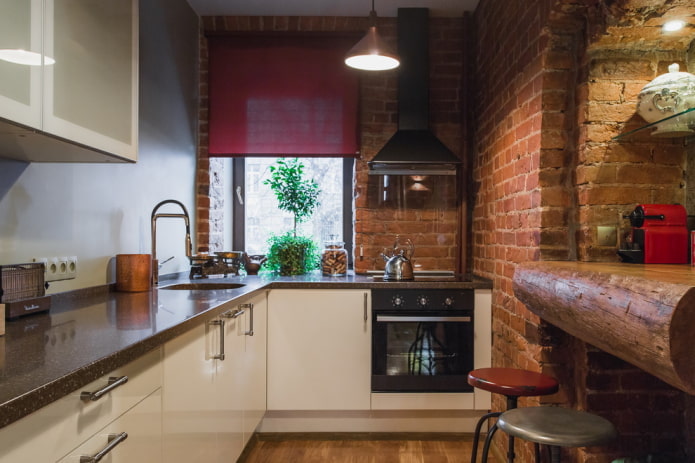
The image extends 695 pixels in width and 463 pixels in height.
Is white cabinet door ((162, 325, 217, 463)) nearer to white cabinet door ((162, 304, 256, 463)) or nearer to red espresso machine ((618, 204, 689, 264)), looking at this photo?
white cabinet door ((162, 304, 256, 463))

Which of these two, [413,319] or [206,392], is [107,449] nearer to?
[206,392]

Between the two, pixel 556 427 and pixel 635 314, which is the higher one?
pixel 635 314

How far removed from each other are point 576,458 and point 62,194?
2.30 m

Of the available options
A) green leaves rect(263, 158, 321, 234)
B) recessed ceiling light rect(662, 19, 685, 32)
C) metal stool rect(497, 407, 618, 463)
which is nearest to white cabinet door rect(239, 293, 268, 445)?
green leaves rect(263, 158, 321, 234)

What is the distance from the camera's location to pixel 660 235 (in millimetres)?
2008

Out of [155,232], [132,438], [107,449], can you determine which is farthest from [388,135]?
[107,449]

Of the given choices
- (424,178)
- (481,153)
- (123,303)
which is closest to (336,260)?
(424,178)

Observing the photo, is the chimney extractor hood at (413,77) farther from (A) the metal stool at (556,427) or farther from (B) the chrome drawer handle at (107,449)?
(B) the chrome drawer handle at (107,449)

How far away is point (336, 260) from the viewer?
3.55 meters

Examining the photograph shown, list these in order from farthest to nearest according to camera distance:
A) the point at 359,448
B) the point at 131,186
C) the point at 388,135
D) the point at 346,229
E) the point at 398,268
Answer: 1. the point at 346,229
2. the point at 388,135
3. the point at 398,268
4. the point at 359,448
5. the point at 131,186

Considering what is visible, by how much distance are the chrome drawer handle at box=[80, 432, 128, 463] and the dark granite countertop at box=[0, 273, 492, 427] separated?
158 millimetres

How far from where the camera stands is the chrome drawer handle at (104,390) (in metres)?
1.09

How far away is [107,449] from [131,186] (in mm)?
1793

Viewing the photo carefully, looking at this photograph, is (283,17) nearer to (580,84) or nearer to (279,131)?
(279,131)
